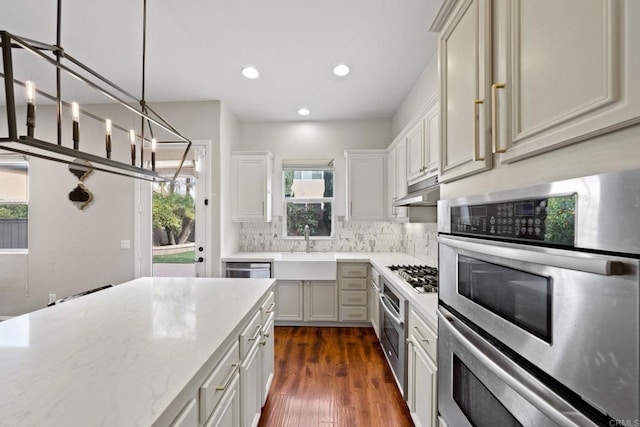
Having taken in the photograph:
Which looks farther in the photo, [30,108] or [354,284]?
[354,284]

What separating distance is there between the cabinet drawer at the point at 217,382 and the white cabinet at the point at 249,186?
2575 millimetres

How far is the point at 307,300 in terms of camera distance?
3510 millimetres

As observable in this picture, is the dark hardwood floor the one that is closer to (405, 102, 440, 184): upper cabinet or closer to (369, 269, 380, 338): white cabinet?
(369, 269, 380, 338): white cabinet

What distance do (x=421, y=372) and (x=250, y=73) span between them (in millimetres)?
2896

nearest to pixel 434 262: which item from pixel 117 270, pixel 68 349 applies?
pixel 68 349

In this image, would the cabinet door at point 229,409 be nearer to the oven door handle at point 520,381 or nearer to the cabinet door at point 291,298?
the oven door handle at point 520,381

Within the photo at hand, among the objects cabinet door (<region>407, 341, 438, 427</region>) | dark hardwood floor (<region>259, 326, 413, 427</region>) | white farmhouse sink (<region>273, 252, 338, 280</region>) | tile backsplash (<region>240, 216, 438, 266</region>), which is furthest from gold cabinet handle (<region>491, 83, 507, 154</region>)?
tile backsplash (<region>240, 216, 438, 266</region>)

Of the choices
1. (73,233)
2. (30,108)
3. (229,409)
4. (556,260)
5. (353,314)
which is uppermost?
(30,108)

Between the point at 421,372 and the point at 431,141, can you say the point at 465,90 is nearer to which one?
the point at 431,141

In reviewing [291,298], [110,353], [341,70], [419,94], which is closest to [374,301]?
[291,298]

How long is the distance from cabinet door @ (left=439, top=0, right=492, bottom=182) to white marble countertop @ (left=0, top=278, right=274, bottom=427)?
1.21 metres

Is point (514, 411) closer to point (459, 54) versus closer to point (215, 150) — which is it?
point (459, 54)

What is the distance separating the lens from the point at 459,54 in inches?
44.9

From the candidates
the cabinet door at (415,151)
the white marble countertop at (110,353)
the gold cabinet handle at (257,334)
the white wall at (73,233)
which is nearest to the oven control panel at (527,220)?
the white marble countertop at (110,353)
